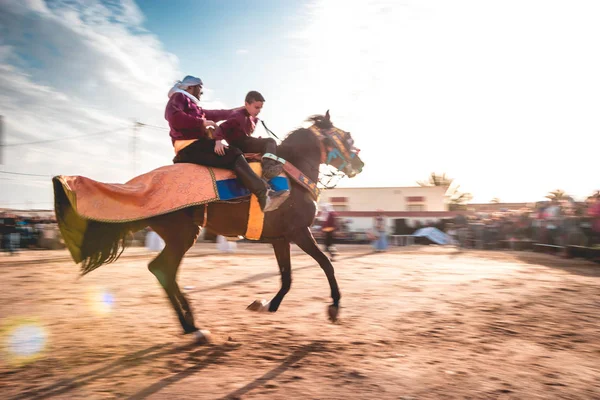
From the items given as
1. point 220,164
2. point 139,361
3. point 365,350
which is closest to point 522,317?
point 365,350

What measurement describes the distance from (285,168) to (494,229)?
21331 millimetres

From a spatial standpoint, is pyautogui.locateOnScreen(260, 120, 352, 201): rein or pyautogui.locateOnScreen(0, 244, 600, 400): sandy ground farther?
pyautogui.locateOnScreen(260, 120, 352, 201): rein

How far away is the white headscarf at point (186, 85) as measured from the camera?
201 inches

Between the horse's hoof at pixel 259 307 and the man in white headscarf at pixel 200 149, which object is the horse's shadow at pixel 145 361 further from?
the man in white headscarf at pixel 200 149

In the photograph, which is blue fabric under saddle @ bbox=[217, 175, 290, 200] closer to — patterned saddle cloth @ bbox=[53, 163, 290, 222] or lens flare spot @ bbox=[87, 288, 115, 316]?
patterned saddle cloth @ bbox=[53, 163, 290, 222]

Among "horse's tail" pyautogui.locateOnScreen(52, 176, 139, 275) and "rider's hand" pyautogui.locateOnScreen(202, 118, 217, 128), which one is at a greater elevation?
"rider's hand" pyautogui.locateOnScreen(202, 118, 217, 128)

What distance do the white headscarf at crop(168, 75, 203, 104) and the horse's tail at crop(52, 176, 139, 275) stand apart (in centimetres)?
159

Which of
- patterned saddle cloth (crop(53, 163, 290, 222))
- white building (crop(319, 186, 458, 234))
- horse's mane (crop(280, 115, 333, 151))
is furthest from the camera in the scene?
white building (crop(319, 186, 458, 234))

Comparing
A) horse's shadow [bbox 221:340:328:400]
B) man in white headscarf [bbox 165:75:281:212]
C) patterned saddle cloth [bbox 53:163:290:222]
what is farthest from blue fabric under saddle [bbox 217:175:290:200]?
horse's shadow [bbox 221:340:328:400]

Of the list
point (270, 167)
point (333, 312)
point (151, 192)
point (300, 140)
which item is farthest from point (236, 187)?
point (333, 312)

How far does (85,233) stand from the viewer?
4.86m

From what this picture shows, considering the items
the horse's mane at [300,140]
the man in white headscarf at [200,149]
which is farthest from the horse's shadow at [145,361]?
the horse's mane at [300,140]

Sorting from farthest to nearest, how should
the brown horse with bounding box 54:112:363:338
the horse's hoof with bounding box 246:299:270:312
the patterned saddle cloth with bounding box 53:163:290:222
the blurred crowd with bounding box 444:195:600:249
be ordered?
the blurred crowd with bounding box 444:195:600:249, the horse's hoof with bounding box 246:299:270:312, the brown horse with bounding box 54:112:363:338, the patterned saddle cloth with bounding box 53:163:290:222

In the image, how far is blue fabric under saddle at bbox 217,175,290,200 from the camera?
5184 millimetres
